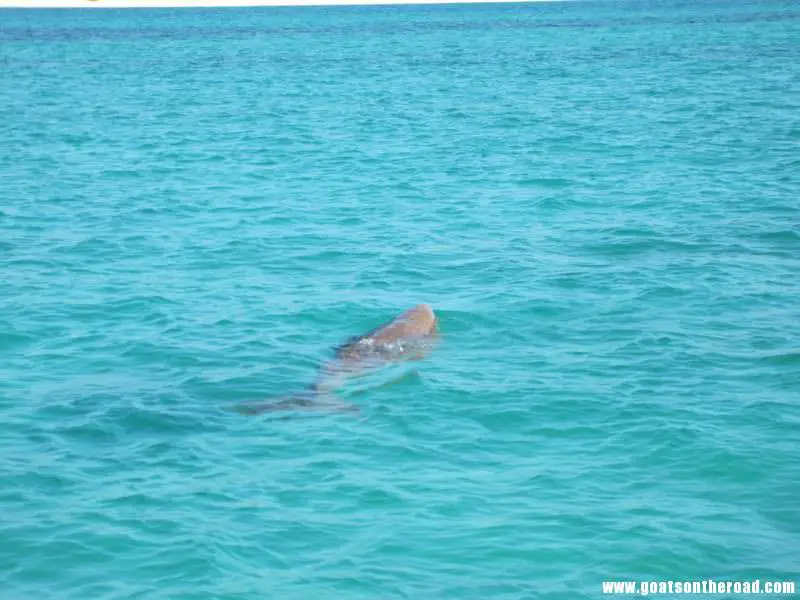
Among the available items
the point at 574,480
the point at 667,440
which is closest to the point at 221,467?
the point at 574,480

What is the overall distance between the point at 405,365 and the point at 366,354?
1.89 ft

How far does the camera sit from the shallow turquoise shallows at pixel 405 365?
939cm

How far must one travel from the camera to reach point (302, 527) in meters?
9.74

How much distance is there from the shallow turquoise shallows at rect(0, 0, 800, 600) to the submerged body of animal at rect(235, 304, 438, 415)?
0.26m

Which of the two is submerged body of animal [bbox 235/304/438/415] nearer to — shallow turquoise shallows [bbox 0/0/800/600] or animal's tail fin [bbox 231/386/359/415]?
animal's tail fin [bbox 231/386/359/415]

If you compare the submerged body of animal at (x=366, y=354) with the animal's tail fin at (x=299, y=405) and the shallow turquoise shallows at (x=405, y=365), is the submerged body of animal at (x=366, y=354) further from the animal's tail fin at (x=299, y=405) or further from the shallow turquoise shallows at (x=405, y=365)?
the shallow turquoise shallows at (x=405, y=365)

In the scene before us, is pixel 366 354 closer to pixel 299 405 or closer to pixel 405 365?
pixel 405 365

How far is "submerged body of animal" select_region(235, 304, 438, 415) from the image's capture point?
12406 millimetres

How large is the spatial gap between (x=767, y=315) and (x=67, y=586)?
9.60 meters

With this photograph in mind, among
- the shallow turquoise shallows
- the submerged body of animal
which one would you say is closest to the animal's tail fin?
the submerged body of animal

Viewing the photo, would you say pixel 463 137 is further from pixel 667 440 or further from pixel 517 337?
pixel 667 440

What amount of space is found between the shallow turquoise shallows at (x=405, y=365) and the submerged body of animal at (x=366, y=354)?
0.85 feet

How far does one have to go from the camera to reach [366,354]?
549 inches

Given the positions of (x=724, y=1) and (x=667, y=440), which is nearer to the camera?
(x=667, y=440)
